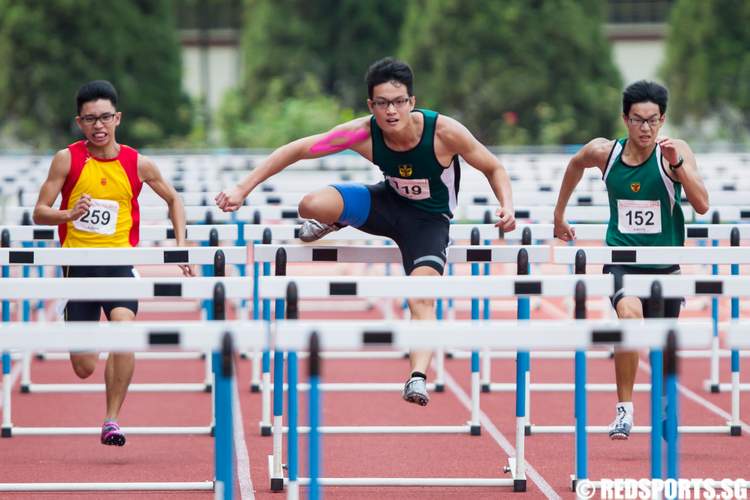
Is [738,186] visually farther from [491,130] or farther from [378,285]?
[491,130]

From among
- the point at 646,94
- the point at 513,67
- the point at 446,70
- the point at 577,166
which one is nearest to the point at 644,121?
the point at 646,94

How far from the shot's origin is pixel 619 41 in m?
43.9

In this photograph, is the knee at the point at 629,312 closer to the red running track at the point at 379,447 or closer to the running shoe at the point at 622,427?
the running shoe at the point at 622,427

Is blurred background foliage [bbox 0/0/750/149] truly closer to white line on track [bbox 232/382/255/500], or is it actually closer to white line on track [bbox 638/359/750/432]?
white line on track [bbox 638/359/750/432]

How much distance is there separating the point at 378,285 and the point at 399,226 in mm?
1864

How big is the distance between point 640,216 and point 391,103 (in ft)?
4.70

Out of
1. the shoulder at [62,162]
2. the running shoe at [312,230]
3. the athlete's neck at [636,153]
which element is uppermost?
the athlete's neck at [636,153]

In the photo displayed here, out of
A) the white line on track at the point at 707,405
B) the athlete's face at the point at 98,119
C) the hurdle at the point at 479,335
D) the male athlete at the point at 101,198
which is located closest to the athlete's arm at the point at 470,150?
the male athlete at the point at 101,198

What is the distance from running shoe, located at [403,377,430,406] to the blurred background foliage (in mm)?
21704

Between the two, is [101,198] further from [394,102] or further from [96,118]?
[394,102]

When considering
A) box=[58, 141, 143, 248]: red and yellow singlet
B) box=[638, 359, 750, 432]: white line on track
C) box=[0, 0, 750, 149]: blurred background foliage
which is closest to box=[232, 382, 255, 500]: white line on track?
box=[58, 141, 143, 248]: red and yellow singlet

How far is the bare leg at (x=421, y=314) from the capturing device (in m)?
6.94

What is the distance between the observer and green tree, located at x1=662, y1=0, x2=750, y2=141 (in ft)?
102

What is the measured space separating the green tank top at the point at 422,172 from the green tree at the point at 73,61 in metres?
22.9
